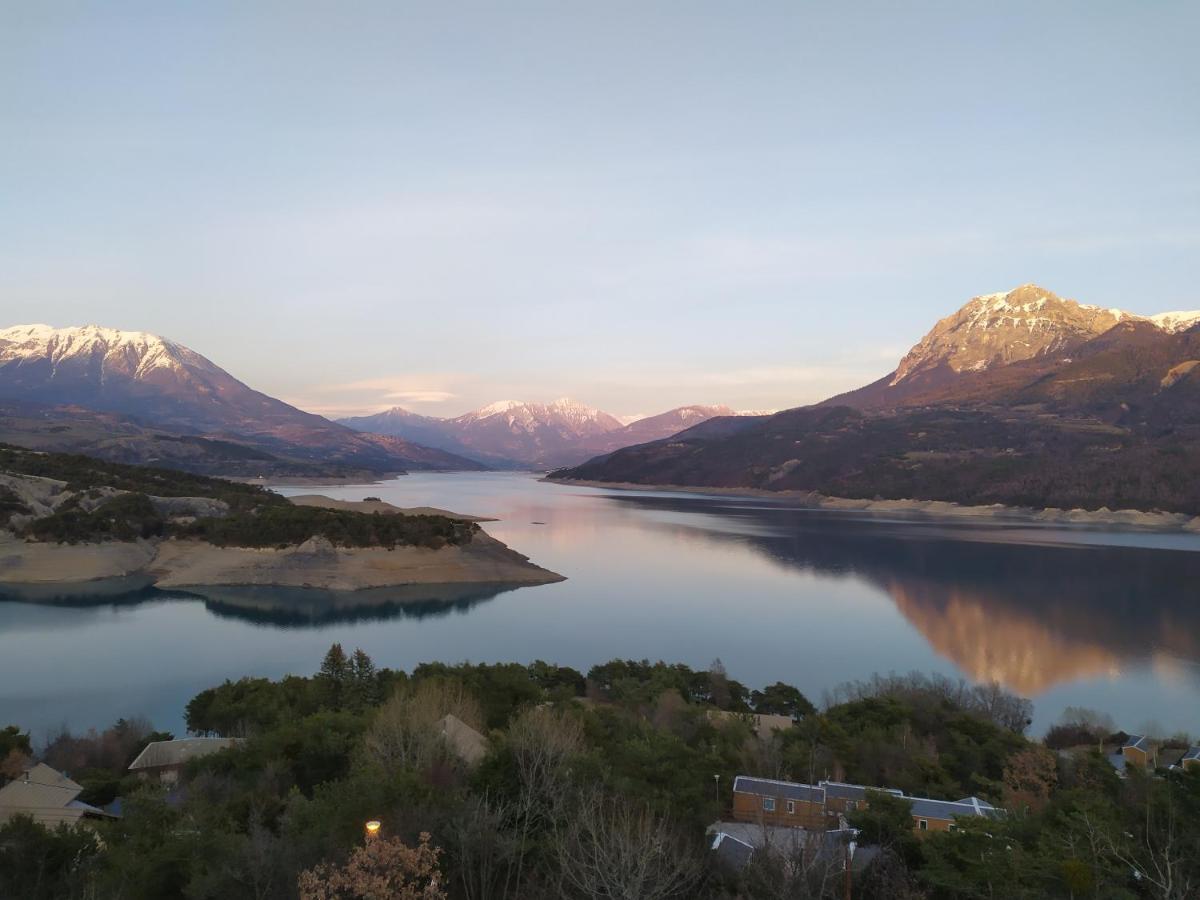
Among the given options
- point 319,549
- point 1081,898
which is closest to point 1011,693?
point 1081,898

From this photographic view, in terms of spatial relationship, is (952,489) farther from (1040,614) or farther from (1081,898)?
(1081,898)

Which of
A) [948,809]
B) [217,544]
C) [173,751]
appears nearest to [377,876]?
[948,809]

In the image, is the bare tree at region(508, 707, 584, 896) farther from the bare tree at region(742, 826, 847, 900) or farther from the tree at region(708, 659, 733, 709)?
the tree at region(708, 659, 733, 709)

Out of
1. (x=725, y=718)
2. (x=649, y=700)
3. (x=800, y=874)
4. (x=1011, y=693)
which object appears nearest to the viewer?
(x=800, y=874)

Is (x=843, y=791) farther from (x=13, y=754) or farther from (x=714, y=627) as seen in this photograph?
(x=714, y=627)

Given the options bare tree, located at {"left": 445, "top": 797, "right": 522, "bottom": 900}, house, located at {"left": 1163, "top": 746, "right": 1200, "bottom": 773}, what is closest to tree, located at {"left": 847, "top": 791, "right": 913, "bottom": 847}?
bare tree, located at {"left": 445, "top": 797, "right": 522, "bottom": 900}

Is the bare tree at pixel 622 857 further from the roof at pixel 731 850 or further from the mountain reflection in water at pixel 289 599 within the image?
the mountain reflection in water at pixel 289 599

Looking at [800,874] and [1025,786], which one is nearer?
[800,874]

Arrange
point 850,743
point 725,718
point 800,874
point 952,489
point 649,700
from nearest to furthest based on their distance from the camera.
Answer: point 800,874 → point 850,743 → point 725,718 → point 649,700 → point 952,489
